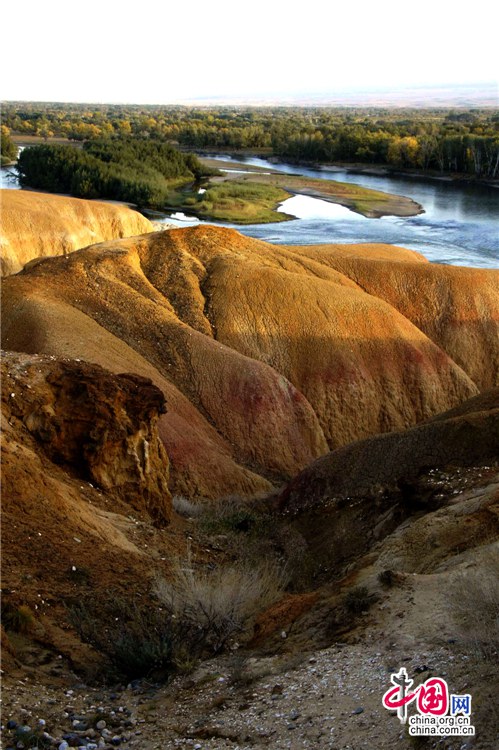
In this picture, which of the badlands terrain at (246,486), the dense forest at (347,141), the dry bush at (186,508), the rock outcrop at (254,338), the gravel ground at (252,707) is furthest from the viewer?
the dense forest at (347,141)

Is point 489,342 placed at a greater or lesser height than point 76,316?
lesser

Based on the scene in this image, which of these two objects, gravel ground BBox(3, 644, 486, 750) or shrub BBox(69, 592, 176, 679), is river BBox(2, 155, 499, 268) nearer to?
shrub BBox(69, 592, 176, 679)

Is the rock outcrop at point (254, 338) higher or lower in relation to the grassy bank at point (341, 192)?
lower

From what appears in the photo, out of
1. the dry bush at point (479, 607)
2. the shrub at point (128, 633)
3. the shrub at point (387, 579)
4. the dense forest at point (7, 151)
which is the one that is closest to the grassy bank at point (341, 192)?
the dense forest at point (7, 151)

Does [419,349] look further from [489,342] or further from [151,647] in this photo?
[151,647]

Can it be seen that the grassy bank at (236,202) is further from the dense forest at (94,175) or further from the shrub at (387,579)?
the shrub at (387,579)

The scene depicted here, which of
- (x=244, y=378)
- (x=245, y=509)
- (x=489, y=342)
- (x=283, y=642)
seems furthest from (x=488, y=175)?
(x=283, y=642)

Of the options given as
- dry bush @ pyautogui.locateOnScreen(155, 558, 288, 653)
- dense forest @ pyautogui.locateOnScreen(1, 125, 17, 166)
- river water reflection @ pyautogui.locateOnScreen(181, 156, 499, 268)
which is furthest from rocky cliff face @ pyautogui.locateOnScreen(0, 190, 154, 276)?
dense forest @ pyautogui.locateOnScreen(1, 125, 17, 166)

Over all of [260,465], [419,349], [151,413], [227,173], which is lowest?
[260,465]
